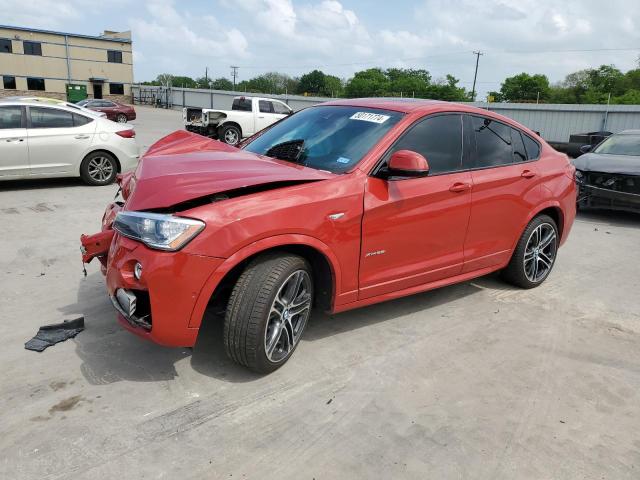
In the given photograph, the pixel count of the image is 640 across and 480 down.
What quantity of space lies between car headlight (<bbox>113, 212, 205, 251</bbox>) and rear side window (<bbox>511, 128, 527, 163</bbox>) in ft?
10.5

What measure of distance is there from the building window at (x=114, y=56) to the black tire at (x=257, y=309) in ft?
218

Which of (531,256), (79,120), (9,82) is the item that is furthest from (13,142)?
(9,82)

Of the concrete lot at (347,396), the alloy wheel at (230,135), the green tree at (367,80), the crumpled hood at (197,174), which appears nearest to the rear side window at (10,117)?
the concrete lot at (347,396)

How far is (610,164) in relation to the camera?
853 cm

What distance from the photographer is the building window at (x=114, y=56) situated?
201 feet

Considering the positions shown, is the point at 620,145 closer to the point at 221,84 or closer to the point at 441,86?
the point at 441,86

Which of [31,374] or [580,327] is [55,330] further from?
[580,327]

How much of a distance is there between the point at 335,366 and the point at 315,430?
2.33 feet

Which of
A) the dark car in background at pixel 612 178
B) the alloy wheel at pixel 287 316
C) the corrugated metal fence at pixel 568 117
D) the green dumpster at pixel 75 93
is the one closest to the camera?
the alloy wheel at pixel 287 316

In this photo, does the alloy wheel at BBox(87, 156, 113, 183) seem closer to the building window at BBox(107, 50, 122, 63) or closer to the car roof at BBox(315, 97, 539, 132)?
the car roof at BBox(315, 97, 539, 132)

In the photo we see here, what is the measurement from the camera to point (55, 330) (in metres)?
3.86

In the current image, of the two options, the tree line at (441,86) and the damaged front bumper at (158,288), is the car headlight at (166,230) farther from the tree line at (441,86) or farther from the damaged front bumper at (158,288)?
the tree line at (441,86)

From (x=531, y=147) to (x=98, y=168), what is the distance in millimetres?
7426

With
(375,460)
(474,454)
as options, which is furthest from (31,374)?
(474,454)
